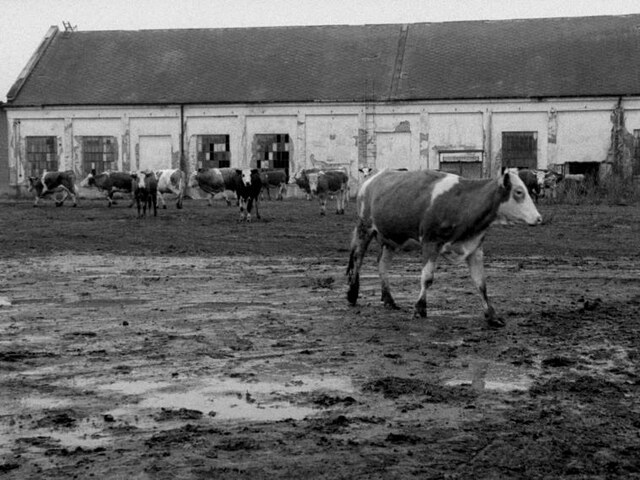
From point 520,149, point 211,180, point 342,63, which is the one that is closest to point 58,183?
point 211,180

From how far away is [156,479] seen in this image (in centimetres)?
536

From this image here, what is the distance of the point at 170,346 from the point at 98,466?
3.89 m

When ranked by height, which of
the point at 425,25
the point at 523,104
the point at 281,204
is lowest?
the point at 281,204

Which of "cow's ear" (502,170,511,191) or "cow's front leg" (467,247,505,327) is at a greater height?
"cow's ear" (502,170,511,191)

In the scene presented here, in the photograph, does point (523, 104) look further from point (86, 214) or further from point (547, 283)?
point (547, 283)

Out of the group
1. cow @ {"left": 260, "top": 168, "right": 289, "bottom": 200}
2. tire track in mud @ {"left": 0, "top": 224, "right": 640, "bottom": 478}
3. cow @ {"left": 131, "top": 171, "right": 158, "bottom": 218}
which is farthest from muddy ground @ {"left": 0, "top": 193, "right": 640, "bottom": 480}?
cow @ {"left": 260, "top": 168, "right": 289, "bottom": 200}

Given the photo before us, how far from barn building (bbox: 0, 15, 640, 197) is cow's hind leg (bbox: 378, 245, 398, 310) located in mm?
34125

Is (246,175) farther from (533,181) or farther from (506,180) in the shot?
(506,180)

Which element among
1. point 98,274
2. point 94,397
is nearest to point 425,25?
point 98,274

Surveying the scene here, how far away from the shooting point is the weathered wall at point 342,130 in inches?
1793

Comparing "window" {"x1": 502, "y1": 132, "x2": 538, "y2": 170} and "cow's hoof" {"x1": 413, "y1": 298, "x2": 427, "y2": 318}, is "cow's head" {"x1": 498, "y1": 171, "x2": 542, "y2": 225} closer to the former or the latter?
"cow's hoof" {"x1": 413, "y1": 298, "x2": 427, "y2": 318}

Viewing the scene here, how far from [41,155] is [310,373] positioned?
44.8 metres

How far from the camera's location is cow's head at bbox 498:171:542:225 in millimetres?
11383

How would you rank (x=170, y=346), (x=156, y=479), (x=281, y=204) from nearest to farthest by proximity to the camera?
(x=156, y=479) < (x=170, y=346) < (x=281, y=204)
